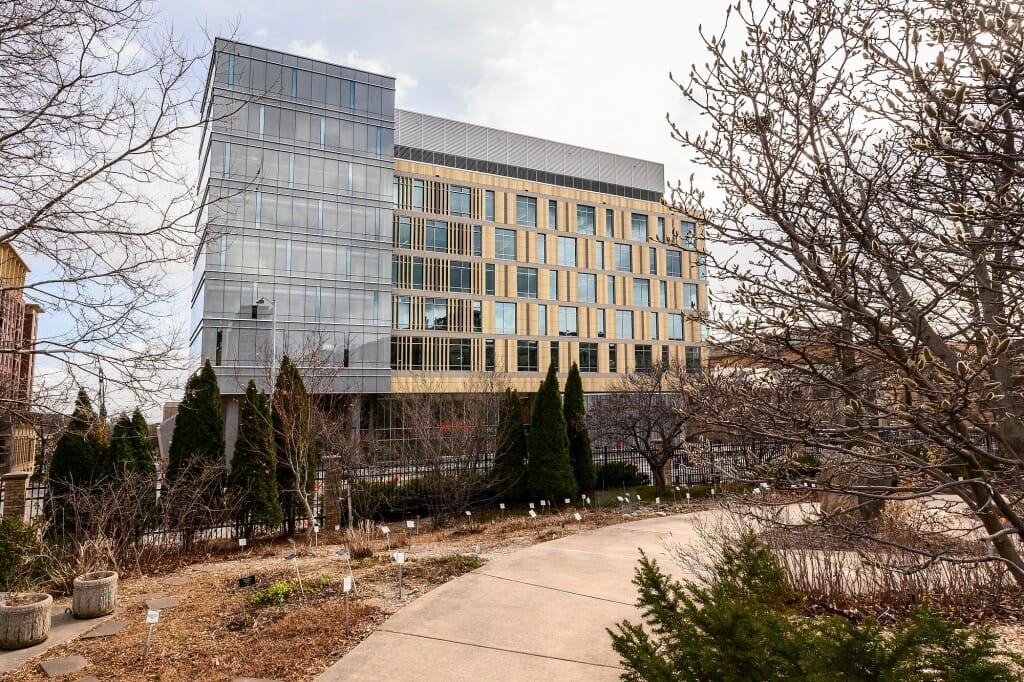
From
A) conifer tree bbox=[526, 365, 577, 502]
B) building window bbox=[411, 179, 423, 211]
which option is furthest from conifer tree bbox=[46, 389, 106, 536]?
building window bbox=[411, 179, 423, 211]

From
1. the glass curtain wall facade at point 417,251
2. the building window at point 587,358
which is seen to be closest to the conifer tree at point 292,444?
the glass curtain wall facade at point 417,251

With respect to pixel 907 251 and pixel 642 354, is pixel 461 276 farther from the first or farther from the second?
pixel 907 251

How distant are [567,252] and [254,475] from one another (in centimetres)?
3432

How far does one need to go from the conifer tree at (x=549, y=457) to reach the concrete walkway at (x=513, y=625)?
25.5ft

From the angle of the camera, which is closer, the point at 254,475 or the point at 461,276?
the point at 254,475

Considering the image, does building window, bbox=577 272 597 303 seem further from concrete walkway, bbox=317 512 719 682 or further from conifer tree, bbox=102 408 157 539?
concrete walkway, bbox=317 512 719 682

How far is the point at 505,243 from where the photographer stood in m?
42.5

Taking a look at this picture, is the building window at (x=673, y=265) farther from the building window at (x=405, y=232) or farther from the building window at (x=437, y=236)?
the building window at (x=405, y=232)

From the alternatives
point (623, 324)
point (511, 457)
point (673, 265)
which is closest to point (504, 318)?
point (623, 324)

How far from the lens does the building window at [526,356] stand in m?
41.8

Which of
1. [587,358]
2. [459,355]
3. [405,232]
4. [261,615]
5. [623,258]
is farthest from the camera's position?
[623,258]

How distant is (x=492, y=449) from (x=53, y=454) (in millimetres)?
10327

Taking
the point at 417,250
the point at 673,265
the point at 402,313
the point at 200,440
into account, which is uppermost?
the point at 673,265

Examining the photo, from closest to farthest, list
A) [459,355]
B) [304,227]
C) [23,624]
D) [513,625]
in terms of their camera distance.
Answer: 1. [513,625]
2. [23,624]
3. [304,227]
4. [459,355]
